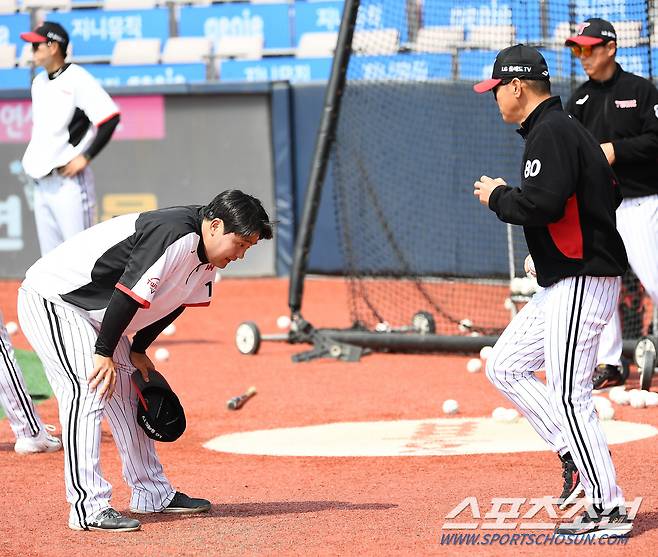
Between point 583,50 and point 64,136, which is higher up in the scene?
point 583,50

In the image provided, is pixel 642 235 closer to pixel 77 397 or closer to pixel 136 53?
pixel 77 397

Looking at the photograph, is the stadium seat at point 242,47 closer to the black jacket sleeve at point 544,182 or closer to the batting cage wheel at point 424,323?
the batting cage wheel at point 424,323

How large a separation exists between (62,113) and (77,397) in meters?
5.01

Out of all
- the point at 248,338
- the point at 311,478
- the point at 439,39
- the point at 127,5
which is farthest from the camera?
the point at 127,5

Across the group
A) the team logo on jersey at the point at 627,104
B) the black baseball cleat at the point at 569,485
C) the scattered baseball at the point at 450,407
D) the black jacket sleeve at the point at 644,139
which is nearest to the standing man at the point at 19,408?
the scattered baseball at the point at 450,407

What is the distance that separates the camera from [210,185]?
16078mm

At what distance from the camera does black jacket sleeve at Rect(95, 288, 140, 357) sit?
4.64m

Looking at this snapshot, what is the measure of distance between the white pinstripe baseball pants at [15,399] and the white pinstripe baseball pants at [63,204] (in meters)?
2.81

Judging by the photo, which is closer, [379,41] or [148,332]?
[148,332]

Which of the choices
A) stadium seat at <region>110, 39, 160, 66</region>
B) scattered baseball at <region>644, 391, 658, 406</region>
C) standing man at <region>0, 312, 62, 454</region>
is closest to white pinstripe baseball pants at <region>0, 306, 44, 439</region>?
standing man at <region>0, 312, 62, 454</region>

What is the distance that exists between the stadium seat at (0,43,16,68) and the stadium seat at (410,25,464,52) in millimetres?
6497

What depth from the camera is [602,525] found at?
4.57m

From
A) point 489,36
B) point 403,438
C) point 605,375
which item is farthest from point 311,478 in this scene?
point 489,36

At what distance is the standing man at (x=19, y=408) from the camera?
668 centimetres
